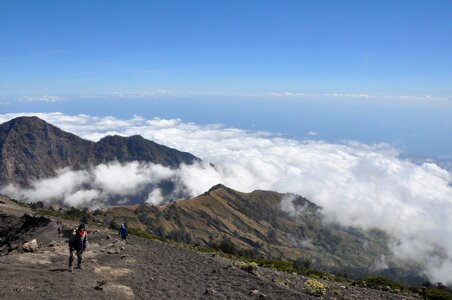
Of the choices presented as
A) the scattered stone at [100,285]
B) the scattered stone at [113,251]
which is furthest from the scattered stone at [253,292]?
the scattered stone at [113,251]

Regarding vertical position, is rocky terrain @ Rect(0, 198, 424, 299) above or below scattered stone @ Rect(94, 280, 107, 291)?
below

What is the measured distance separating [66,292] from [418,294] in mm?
28831

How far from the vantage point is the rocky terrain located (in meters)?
18.6

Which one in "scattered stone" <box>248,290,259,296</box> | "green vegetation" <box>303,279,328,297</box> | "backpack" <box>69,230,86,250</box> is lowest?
"green vegetation" <box>303,279,328,297</box>

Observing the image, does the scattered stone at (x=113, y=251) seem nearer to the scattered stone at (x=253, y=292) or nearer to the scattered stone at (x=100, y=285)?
the scattered stone at (x=100, y=285)

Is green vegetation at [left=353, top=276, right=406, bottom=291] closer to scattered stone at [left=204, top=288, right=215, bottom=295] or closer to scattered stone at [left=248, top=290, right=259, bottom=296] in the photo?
scattered stone at [left=248, top=290, right=259, bottom=296]

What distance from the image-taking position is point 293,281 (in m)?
28.8

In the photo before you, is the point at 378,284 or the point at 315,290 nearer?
the point at 315,290

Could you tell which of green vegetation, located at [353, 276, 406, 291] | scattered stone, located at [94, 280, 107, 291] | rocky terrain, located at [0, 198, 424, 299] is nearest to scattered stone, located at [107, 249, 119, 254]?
rocky terrain, located at [0, 198, 424, 299]

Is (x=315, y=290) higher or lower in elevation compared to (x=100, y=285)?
lower

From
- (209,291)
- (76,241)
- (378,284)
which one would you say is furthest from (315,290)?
(76,241)

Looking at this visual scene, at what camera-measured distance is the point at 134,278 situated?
22.3 meters

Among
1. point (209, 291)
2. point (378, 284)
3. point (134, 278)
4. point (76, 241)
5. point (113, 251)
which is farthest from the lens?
point (378, 284)

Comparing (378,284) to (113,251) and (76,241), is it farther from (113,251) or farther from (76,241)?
(76,241)
